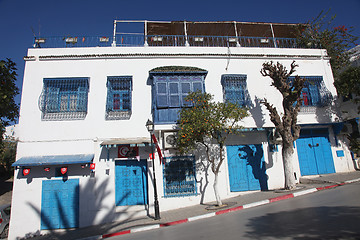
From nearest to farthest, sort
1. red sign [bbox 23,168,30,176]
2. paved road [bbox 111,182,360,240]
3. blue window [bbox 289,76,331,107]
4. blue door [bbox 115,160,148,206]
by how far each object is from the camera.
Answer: paved road [bbox 111,182,360,240]
red sign [bbox 23,168,30,176]
blue door [bbox 115,160,148,206]
blue window [bbox 289,76,331,107]

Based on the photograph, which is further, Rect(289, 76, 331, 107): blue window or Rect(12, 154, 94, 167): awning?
Rect(289, 76, 331, 107): blue window

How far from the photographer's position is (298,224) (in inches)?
206

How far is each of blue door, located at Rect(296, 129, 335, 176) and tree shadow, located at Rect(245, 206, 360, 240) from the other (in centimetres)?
568

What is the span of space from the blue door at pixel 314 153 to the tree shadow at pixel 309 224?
5.68m

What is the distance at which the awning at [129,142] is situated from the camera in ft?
31.4

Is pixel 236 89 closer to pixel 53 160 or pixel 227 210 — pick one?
pixel 227 210

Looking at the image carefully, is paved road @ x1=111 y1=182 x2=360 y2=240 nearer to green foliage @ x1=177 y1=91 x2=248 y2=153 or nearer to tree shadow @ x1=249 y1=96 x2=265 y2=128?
green foliage @ x1=177 y1=91 x2=248 y2=153

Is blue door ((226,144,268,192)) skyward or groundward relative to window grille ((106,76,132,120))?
groundward

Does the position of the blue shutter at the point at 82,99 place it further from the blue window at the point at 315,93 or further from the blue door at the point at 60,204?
the blue window at the point at 315,93

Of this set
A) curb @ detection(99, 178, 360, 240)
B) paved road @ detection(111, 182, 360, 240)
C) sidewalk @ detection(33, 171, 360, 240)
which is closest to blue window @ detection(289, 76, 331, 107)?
sidewalk @ detection(33, 171, 360, 240)

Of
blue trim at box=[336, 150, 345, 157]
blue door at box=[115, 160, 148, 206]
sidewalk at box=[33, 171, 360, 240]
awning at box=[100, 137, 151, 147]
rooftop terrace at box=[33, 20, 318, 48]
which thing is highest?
rooftop terrace at box=[33, 20, 318, 48]

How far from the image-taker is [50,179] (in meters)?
9.66

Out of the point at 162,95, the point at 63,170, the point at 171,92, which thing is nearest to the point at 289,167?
the point at 171,92

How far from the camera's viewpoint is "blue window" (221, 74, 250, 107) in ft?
37.7
